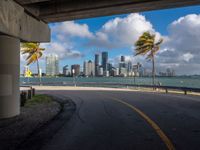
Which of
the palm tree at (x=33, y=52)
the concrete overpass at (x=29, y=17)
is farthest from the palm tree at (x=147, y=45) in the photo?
the concrete overpass at (x=29, y=17)

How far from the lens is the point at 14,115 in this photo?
12.4 m

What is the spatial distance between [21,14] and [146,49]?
129 ft

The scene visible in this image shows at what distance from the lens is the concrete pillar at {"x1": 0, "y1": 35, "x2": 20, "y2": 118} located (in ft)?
38.7

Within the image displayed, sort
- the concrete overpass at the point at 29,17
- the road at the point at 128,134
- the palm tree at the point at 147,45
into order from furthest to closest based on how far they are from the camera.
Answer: the palm tree at the point at 147,45 < the concrete overpass at the point at 29,17 < the road at the point at 128,134

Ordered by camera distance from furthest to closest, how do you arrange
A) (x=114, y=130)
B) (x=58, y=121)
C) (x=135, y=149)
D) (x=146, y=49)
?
(x=146, y=49)
(x=58, y=121)
(x=114, y=130)
(x=135, y=149)

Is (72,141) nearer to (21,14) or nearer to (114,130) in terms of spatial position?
(114,130)

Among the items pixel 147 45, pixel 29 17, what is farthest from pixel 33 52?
pixel 29 17

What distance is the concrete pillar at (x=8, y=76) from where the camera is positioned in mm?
11797

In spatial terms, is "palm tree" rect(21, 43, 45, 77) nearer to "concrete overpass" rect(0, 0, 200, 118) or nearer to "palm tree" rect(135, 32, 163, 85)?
"palm tree" rect(135, 32, 163, 85)

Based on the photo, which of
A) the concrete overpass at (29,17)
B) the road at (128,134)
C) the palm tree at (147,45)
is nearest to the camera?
the road at (128,134)

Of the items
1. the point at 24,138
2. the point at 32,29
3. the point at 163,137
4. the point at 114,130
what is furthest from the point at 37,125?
the point at 32,29

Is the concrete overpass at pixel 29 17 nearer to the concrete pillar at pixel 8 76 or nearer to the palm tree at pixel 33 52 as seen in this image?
the concrete pillar at pixel 8 76

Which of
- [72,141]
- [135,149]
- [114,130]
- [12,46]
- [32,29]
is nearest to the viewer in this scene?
[135,149]

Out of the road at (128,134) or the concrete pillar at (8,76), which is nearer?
the road at (128,134)
